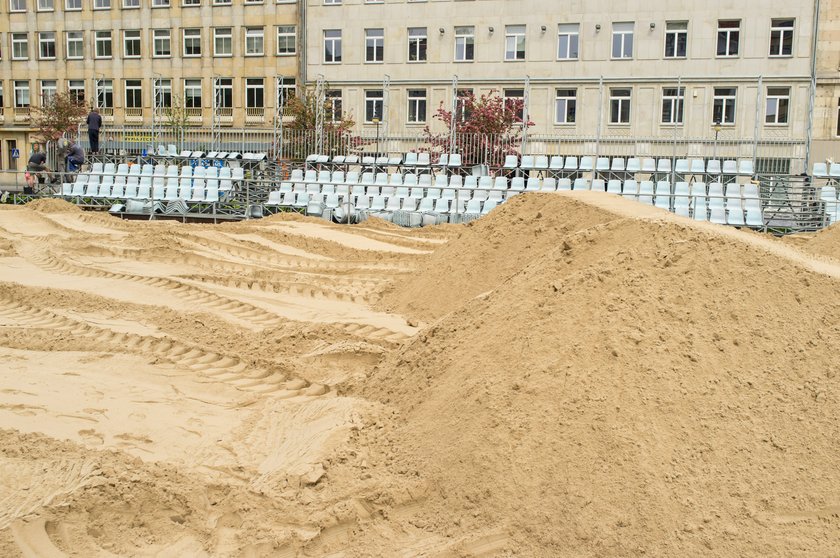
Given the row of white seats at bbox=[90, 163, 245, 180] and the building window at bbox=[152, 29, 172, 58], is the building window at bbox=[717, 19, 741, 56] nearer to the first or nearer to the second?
the row of white seats at bbox=[90, 163, 245, 180]

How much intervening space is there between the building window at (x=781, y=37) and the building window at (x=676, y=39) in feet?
13.2

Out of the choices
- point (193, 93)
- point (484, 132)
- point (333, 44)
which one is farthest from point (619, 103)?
point (193, 93)

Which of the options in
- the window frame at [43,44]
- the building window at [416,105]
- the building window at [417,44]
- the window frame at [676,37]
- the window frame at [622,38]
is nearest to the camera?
the window frame at [676,37]

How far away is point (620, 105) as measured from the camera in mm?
42812

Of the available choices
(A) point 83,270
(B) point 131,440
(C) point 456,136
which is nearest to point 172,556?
(B) point 131,440

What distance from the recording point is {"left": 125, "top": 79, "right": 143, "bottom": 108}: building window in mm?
54594

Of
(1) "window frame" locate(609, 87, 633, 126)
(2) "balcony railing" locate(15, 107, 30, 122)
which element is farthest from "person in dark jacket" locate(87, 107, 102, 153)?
(2) "balcony railing" locate(15, 107, 30, 122)

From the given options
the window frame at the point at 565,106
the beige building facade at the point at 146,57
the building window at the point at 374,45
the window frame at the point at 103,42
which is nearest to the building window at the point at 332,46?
the building window at the point at 374,45

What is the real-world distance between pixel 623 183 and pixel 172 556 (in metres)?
22.6

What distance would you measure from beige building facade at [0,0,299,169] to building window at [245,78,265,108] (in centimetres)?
6

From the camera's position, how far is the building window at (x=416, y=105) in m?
46.0

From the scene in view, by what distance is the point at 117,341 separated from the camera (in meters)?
9.60

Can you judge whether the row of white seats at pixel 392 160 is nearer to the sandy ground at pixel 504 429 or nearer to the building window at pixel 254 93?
the sandy ground at pixel 504 429

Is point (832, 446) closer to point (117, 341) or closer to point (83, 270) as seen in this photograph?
point (117, 341)
